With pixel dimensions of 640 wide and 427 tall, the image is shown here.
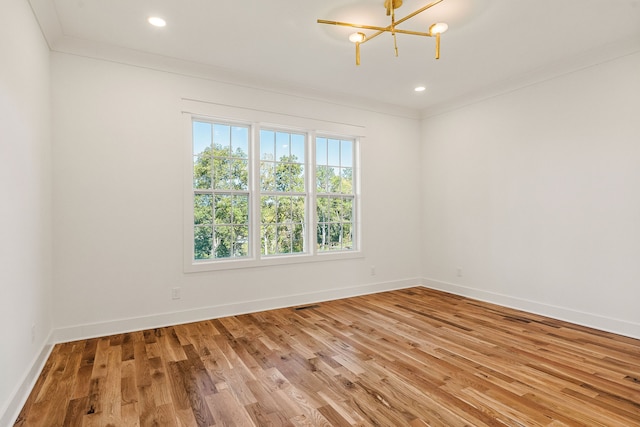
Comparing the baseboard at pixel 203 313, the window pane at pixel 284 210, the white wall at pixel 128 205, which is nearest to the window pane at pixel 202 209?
the white wall at pixel 128 205

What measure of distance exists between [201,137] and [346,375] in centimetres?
306

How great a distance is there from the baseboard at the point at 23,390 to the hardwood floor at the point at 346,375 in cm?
4

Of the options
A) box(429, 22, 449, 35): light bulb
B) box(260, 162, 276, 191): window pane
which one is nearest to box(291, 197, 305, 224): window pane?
box(260, 162, 276, 191): window pane

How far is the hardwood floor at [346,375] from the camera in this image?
6.70ft

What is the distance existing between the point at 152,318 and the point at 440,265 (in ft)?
13.3

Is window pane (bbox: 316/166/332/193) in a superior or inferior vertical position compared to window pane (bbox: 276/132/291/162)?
inferior

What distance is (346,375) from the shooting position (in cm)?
255

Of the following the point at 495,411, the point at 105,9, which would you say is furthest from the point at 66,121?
the point at 495,411

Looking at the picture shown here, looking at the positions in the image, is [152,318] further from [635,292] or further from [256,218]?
[635,292]

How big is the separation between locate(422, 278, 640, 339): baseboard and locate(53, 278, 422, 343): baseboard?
3.27ft

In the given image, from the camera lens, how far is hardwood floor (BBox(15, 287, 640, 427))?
204cm

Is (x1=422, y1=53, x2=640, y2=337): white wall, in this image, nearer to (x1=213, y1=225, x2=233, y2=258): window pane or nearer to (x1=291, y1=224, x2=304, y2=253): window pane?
(x1=291, y1=224, x2=304, y2=253): window pane

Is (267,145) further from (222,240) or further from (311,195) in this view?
(222,240)

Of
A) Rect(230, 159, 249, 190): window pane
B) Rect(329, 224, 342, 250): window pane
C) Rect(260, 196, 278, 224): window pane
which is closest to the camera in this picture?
Rect(230, 159, 249, 190): window pane
